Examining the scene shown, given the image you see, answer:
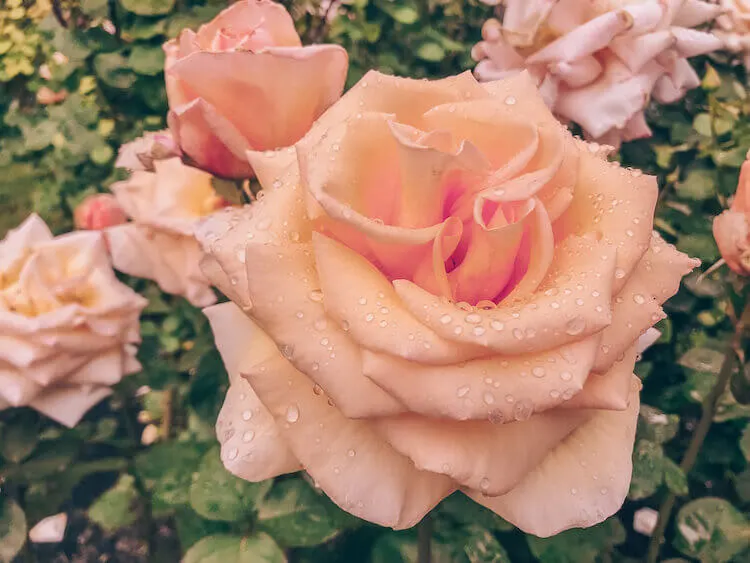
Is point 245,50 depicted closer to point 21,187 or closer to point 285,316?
point 285,316

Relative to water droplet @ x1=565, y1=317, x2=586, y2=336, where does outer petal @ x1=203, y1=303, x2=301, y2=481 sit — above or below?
below

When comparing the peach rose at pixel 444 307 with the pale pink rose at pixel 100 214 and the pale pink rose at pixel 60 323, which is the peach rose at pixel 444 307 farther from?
the pale pink rose at pixel 100 214

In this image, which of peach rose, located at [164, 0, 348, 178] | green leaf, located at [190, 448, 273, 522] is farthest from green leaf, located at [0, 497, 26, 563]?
peach rose, located at [164, 0, 348, 178]

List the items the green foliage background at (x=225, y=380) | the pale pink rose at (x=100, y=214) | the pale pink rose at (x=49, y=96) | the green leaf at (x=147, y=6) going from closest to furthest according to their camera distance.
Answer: the green foliage background at (x=225, y=380) → the green leaf at (x=147, y=6) → the pale pink rose at (x=100, y=214) → the pale pink rose at (x=49, y=96)

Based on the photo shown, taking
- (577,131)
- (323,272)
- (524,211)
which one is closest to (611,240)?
(524,211)

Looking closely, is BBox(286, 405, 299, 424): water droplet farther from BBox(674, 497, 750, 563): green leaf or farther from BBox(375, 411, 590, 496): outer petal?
BBox(674, 497, 750, 563): green leaf

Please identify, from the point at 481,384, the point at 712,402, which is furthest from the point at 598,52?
the point at 481,384

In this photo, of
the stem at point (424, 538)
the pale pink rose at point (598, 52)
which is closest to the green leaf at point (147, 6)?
the pale pink rose at point (598, 52)
